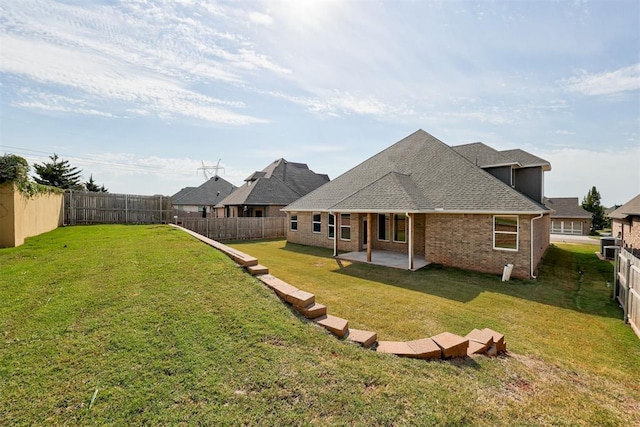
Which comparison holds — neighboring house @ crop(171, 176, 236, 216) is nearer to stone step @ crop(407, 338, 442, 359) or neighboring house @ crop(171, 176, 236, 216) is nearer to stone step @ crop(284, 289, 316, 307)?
stone step @ crop(284, 289, 316, 307)

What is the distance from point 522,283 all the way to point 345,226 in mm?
8976

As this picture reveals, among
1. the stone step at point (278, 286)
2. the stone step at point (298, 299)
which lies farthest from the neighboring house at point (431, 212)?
the stone step at point (298, 299)

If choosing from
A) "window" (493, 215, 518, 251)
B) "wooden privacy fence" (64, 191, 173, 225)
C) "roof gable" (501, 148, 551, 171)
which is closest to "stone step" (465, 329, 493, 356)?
"window" (493, 215, 518, 251)

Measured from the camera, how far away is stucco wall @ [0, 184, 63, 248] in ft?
26.6

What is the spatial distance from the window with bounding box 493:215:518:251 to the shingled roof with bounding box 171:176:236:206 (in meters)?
34.0

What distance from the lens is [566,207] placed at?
1435 inches

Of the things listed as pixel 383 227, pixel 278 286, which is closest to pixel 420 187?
pixel 383 227

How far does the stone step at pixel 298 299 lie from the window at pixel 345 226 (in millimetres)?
11367

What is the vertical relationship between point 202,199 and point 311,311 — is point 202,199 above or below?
above

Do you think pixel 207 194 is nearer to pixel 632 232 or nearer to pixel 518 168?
pixel 518 168

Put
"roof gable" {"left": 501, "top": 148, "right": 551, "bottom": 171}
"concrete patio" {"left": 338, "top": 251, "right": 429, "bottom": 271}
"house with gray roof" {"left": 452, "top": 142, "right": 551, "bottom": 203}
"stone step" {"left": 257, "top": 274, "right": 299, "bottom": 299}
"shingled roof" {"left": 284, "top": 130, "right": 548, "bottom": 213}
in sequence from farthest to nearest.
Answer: "roof gable" {"left": 501, "top": 148, "right": 551, "bottom": 171}, "house with gray roof" {"left": 452, "top": 142, "right": 551, "bottom": 203}, "concrete patio" {"left": 338, "top": 251, "right": 429, "bottom": 271}, "shingled roof" {"left": 284, "top": 130, "right": 548, "bottom": 213}, "stone step" {"left": 257, "top": 274, "right": 299, "bottom": 299}

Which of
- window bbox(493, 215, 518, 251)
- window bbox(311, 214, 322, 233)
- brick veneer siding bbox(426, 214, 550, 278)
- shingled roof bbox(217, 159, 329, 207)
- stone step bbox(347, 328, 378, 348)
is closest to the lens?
stone step bbox(347, 328, 378, 348)

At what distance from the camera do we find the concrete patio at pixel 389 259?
12.2m

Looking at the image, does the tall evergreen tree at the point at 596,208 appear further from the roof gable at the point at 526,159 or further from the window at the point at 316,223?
the window at the point at 316,223
